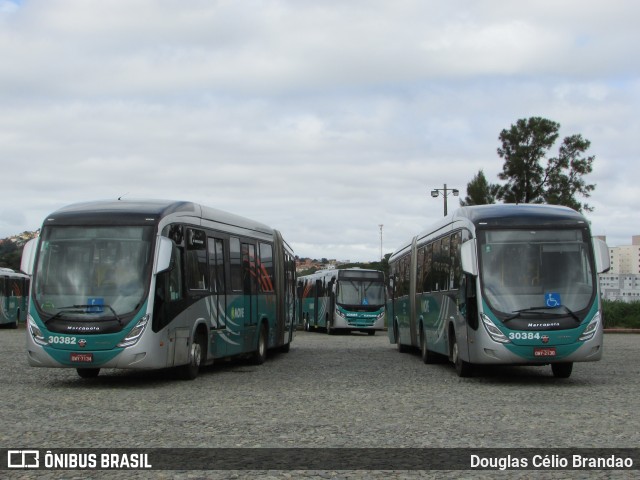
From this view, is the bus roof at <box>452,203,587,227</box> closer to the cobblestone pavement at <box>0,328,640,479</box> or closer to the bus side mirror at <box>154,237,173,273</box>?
Answer: the cobblestone pavement at <box>0,328,640,479</box>

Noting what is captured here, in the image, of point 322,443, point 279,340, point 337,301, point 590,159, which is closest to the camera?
point 322,443

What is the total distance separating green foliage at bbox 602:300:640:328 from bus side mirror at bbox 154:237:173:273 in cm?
4037

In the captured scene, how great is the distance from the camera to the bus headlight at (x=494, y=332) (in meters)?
17.5

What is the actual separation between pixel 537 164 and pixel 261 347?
4766cm

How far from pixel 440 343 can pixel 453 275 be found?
2.32m

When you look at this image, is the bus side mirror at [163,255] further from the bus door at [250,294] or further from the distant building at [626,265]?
the distant building at [626,265]

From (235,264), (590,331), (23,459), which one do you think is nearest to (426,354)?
(235,264)

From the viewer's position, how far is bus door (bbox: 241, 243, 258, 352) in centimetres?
2248

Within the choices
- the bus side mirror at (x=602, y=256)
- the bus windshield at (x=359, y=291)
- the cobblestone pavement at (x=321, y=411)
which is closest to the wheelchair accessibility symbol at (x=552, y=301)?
the bus side mirror at (x=602, y=256)

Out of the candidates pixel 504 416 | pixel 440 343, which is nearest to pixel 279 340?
pixel 440 343

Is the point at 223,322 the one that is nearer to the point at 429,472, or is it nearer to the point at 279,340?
the point at 279,340

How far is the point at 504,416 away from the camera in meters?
12.8

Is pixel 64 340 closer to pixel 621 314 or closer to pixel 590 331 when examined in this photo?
pixel 590 331

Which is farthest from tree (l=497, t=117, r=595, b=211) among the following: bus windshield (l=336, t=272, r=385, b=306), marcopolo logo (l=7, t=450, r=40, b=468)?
marcopolo logo (l=7, t=450, r=40, b=468)
